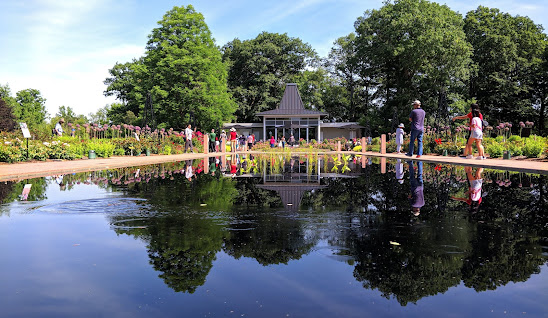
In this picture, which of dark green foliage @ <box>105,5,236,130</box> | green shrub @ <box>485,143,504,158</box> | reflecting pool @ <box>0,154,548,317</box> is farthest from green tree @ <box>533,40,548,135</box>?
reflecting pool @ <box>0,154,548,317</box>

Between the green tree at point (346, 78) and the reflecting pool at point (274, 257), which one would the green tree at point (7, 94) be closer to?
the green tree at point (346, 78)

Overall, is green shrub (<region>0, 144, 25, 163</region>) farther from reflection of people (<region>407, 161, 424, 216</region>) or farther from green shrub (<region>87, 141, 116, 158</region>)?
reflection of people (<region>407, 161, 424, 216</region>)

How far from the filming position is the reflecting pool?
2.91 meters

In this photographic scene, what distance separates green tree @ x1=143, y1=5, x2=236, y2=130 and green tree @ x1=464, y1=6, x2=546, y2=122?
1184 inches

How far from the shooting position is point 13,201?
761cm

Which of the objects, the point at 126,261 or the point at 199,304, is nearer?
the point at 199,304

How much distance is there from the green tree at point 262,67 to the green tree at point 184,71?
12.1m

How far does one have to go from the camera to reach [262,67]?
61906 mm

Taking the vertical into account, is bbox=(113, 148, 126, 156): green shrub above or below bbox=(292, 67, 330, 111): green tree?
below

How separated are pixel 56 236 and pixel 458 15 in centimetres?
5445

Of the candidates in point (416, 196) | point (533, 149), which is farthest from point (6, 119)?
point (416, 196)

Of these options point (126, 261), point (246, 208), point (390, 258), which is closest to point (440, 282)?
point (390, 258)

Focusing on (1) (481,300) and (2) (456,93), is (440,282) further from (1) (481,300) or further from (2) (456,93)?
(2) (456,93)

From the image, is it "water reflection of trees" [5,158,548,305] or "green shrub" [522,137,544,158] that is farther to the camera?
"green shrub" [522,137,544,158]
